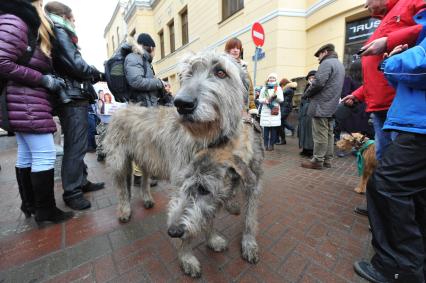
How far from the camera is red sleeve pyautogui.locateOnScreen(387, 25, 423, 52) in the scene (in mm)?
1723

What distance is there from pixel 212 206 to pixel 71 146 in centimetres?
259

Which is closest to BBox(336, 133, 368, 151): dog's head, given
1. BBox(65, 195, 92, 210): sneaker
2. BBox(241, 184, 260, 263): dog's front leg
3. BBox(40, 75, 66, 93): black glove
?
BBox(241, 184, 260, 263): dog's front leg

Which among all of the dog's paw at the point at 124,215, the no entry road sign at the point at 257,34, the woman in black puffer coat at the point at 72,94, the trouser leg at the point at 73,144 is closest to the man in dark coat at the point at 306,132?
the no entry road sign at the point at 257,34

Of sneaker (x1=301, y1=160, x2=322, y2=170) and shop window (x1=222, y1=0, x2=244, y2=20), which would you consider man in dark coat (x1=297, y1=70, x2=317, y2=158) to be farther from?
shop window (x1=222, y1=0, x2=244, y2=20)

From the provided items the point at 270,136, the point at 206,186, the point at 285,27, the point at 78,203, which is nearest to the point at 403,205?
the point at 206,186

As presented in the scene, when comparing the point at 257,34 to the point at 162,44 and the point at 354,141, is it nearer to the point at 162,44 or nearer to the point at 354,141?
the point at 354,141

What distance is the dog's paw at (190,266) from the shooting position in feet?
6.55

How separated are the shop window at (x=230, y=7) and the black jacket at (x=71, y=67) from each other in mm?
10604

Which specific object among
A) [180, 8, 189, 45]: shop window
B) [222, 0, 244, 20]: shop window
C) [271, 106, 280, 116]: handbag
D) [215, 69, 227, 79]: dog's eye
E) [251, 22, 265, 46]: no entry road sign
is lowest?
[271, 106, 280, 116]: handbag

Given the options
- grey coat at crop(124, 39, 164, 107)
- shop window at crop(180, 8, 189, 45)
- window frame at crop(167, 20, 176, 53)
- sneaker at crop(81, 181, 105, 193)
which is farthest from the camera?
window frame at crop(167, 20, 176, 53)

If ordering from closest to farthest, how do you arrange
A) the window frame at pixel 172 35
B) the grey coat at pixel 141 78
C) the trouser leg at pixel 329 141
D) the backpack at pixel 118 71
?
the grey coat at pixel 141 78, the backpack at pixel 118 71, the trouser leg at pixel 329 141, the window frame at pixel 172 35

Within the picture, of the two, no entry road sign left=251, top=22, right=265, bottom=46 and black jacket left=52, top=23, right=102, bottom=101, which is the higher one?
no entry road sign left=251, top=22, right=265, bottom=46

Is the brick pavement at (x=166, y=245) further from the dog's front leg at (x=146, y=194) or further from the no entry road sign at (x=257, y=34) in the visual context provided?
the no entry road sign at (x=257, y=34)

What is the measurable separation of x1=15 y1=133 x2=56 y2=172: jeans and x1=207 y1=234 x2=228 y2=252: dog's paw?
215cm
